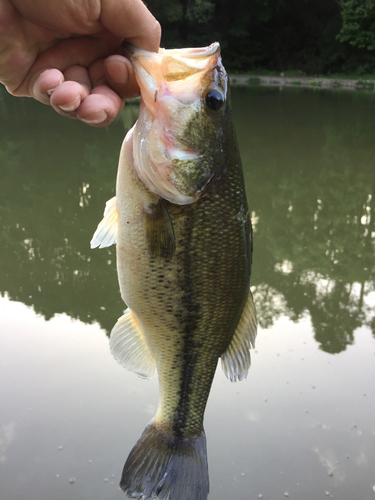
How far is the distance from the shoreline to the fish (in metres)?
25.3

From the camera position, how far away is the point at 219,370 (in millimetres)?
3488

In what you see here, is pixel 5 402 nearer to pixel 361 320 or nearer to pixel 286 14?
pixel 361 320

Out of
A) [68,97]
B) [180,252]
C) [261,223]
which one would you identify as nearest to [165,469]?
[180,252]

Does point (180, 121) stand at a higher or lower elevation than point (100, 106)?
lower

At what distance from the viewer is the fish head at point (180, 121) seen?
1.42 meters

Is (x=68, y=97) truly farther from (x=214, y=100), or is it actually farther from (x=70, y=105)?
(x=214, y=100)

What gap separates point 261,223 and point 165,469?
4.61 metres

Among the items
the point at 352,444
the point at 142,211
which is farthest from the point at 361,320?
the point at 142,211

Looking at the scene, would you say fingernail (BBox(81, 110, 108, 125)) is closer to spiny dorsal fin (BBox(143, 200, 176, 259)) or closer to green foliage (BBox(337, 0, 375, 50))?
spiny dorsal fin (BBox(143, 200, 176, 259))

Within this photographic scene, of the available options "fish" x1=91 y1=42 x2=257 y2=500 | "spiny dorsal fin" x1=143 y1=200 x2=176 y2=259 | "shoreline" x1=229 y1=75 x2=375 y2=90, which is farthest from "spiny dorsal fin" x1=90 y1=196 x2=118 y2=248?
"shoreline" x1=229 y1=75 x2=375 y2=90

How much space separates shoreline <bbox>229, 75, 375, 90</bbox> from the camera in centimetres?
2467

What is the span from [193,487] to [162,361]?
50 cm

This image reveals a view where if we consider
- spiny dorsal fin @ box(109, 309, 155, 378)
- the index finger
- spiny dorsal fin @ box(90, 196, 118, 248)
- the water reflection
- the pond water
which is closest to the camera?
the index finger

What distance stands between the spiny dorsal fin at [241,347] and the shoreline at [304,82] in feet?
82.7
